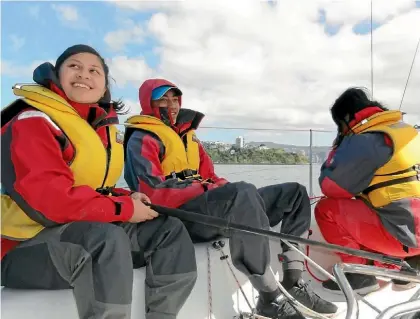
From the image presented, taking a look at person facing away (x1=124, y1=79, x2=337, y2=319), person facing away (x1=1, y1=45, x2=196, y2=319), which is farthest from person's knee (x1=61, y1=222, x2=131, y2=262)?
person facing away (x1=124, y1=79, x2=337, y2=319)

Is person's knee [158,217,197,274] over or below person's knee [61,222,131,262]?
below

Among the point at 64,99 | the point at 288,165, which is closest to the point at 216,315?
the point at 64,99

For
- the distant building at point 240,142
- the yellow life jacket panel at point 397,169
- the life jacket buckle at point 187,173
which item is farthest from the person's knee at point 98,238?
→ the distant building at point 240,142

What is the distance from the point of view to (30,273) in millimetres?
1536

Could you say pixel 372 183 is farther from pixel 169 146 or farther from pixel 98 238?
pixel 98 238

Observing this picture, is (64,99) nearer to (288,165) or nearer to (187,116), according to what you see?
(187,116)

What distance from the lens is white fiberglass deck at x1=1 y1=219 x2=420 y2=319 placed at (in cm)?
151

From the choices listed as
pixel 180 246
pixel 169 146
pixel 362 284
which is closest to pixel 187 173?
pixel 169 146

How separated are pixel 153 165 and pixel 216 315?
740 mm

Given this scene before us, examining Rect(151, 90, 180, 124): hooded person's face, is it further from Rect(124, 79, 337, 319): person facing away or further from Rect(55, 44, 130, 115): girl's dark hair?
Rect(55, 44, 130, 115): girl's dark hair

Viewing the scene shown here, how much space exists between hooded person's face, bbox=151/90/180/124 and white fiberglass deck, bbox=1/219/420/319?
0.80m

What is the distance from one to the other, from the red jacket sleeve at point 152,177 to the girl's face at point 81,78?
0.48 m

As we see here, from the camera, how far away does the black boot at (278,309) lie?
1994 millimetres

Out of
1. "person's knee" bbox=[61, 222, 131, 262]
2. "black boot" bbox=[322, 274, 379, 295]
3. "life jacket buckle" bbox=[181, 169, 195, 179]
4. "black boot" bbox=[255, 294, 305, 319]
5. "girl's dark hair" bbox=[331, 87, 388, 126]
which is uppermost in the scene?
"girl's dark hair" bbox=[331, 87, 388, 126]
